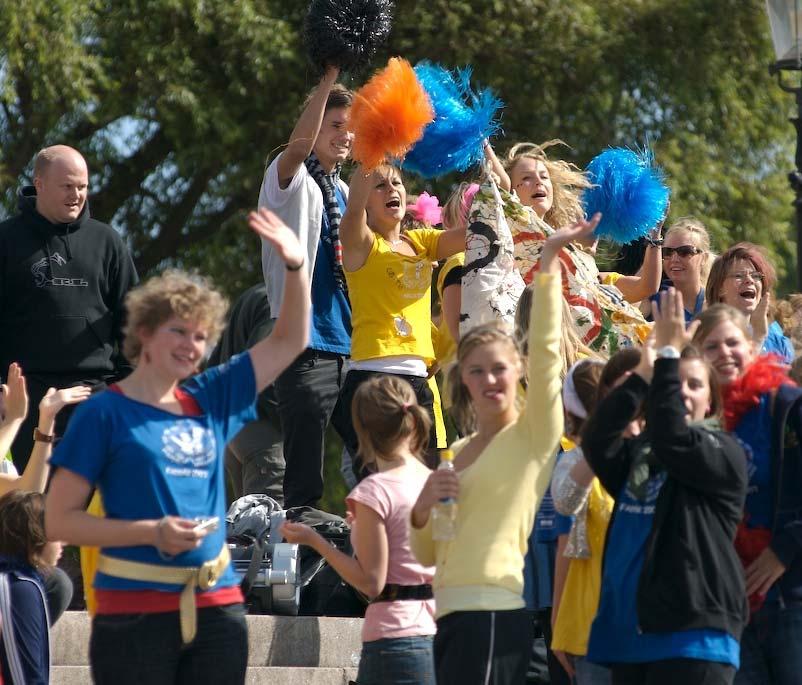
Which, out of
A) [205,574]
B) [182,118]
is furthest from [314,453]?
[182,118]

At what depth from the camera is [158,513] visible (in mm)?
4566

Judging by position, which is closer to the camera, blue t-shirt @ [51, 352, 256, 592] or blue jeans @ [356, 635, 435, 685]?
blue t-shirt @ [51, 352, 256, 592]

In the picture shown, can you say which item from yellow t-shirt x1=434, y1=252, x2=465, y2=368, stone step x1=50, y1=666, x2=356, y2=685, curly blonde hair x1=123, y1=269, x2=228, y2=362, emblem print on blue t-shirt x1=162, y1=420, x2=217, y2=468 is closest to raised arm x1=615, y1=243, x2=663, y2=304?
yellow t-shirt x1=434, y1=252, x2=465, y2=368

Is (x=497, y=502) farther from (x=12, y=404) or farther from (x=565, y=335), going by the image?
(x=12, y=404)

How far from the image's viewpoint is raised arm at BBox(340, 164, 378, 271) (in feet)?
23.5

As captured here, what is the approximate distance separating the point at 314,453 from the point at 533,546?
166cm

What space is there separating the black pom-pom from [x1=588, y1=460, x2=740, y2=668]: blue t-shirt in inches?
113

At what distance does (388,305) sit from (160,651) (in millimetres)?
3025

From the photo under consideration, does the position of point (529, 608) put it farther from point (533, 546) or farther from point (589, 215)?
point (589, 215)

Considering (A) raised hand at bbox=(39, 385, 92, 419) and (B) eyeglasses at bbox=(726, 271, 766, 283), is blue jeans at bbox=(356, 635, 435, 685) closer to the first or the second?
(A) raised hand at bbox=(39, 385, 92, 419)

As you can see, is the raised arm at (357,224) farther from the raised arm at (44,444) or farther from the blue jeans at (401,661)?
the blue jeans at (401,661)

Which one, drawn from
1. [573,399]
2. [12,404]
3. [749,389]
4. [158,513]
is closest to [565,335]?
[573,399]

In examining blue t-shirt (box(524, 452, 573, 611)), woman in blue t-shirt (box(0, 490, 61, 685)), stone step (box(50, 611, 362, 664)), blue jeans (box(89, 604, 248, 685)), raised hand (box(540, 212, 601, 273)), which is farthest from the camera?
stone step (box(50, 611, 362, 664))

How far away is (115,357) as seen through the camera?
7328mm
